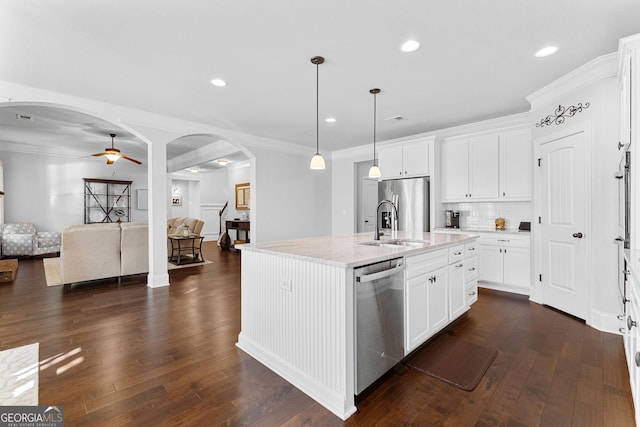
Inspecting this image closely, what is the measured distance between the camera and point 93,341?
2529mm

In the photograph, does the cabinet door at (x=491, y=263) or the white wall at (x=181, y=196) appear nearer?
the cabinet door at (x=491, y=263)

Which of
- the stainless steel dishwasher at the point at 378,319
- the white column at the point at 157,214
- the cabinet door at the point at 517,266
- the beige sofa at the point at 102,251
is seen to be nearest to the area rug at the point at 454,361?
the stainless steel dishwasher at the point at 378,319

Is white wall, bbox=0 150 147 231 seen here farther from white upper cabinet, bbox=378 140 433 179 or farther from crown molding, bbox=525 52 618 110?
crown molding, bbox=525 52 618 110

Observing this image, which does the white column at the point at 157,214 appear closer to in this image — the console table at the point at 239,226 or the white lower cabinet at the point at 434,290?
the console table at the point at 239,226

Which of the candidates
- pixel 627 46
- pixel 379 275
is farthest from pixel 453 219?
pixel 379 275

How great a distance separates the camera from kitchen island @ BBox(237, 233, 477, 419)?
5.49 feet

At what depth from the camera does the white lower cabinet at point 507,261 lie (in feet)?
12.8

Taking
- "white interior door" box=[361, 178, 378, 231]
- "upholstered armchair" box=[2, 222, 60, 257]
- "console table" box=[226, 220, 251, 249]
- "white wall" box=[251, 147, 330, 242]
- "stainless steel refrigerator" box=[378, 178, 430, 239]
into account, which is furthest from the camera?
"console table" box=[226, 220, 251, 249]

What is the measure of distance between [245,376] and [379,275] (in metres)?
1.18

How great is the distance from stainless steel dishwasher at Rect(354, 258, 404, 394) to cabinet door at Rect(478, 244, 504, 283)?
9.23ft

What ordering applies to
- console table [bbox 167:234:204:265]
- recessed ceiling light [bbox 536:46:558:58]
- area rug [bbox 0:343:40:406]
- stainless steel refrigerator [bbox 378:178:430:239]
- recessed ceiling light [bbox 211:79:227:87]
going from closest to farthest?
area rug [bbox 0:343:40:406]
recessed ceiling light [bbox 536:46:558:58]
recessed ceiling light [bbox 211:79:227:87]
stainless steel refrigerator [bbox 378:178:430:239]
console table [bbox 167:234:204:265]

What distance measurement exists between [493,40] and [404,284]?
2.20m

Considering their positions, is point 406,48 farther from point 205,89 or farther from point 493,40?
point 205,89

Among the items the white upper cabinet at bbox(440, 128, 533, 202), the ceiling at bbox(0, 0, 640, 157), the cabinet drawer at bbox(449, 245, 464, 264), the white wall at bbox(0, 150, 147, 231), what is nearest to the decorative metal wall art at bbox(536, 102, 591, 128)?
the ceiling at bbox(0, 0, 640, 157)
